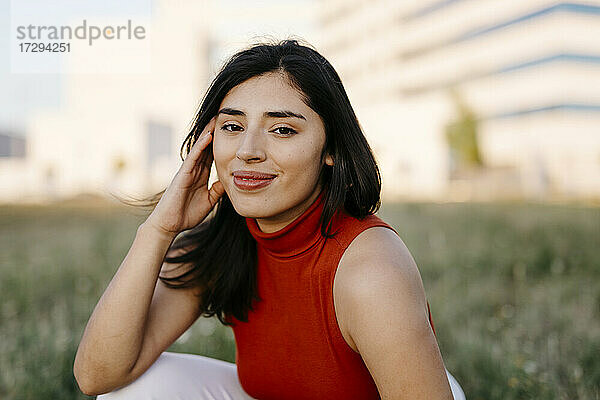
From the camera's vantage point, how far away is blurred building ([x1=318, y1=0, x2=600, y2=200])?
1339 inches

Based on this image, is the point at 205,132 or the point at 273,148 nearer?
the point at 273,148

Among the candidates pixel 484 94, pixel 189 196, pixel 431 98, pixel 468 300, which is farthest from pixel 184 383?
pixel 431 98

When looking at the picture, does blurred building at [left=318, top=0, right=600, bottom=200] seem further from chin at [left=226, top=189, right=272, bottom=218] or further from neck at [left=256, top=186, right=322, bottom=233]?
chin at [left=226, top=189, right=272, bottom=218]

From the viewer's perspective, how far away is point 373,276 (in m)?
1.62

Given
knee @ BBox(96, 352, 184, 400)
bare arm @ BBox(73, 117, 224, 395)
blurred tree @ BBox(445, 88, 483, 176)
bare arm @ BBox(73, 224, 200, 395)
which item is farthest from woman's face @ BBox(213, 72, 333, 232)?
blurred tree @ BBox(445, 88, 483, 176)

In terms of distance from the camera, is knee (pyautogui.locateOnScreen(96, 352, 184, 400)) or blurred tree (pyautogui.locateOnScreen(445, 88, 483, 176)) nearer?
knee (pyautogui.locateOnScreen(96, 352, 184, 400))

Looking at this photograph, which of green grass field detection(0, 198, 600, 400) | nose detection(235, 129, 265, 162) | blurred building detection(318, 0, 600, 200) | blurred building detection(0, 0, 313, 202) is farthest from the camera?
blurred building detection(0, 0, 313, 202)

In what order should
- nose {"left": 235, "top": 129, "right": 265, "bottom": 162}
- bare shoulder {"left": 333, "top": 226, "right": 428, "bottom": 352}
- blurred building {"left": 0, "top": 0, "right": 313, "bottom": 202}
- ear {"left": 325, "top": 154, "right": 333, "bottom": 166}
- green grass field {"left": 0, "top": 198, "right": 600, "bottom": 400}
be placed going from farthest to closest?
blurred building {"left": 0, "top": 0, "right": 313, "bottom": 202}, green grass field {"left": 0, "top": 198, "right": 600, "bottom": 400}, ear {"left": 325, "top": 154, "right": 333, "bottom": 166}, nose {"left": 235, "top": 129, "right": 265, "bottom": 162}, bare shoulder {"left": 333, "top": 226, "right": 428, "bottom": 352}

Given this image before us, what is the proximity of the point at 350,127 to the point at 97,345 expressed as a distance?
96 cm

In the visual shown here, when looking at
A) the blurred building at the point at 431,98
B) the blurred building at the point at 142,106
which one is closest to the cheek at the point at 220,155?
the blurred building at the point at 431,98

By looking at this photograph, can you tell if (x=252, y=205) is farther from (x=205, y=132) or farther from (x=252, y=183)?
(x=205, y=132)

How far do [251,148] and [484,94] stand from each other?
46012 millimetres

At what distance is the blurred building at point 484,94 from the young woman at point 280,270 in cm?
2550

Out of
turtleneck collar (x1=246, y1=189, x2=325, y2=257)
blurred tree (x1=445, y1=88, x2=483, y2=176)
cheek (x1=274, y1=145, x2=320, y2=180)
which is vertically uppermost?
blurred tree (x1=445, y1=88, x2=483, y2=176)
